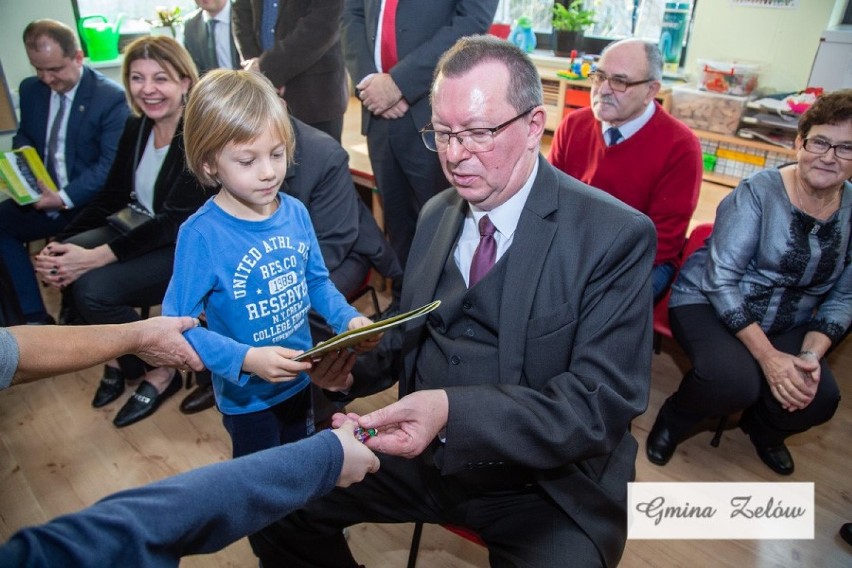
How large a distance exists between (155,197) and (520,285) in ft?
5.55

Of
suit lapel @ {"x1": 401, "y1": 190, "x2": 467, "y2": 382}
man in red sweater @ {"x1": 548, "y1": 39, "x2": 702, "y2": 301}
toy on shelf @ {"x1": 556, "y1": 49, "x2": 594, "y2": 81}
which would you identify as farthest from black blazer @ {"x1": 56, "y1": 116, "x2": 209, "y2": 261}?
toy on shelf @ {"x1": 556, "y1": 49, "x2": 594, "y2": 81}

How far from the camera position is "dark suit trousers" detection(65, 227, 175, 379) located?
2.39m

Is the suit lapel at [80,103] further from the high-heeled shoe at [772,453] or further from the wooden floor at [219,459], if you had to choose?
the high-heeled shoe at [772,453]

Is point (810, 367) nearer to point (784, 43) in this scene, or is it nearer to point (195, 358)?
point (195, 358)

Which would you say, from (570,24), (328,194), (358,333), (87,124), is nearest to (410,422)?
(358,333)

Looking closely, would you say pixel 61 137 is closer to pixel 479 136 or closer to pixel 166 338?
pixel 166 338

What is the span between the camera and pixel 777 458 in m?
2.33

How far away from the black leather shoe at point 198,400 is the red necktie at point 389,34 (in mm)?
1681

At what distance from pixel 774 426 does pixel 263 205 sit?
2017mm

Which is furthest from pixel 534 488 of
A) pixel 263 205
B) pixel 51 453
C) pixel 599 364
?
pixel 51 453

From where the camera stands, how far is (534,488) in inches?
57.6

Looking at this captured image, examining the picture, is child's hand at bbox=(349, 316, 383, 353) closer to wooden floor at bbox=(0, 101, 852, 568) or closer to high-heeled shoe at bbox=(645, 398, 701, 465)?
wooden floor at bbox=(0, 101, 852, 568)

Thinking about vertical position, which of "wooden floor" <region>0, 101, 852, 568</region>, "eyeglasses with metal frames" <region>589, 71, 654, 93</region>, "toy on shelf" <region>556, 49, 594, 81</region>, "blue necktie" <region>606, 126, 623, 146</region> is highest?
"eyeglasses with metal frames" <region>589, 71, 654, 93</region>

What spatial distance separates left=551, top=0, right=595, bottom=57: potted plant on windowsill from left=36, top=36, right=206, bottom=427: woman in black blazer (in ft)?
10.6
